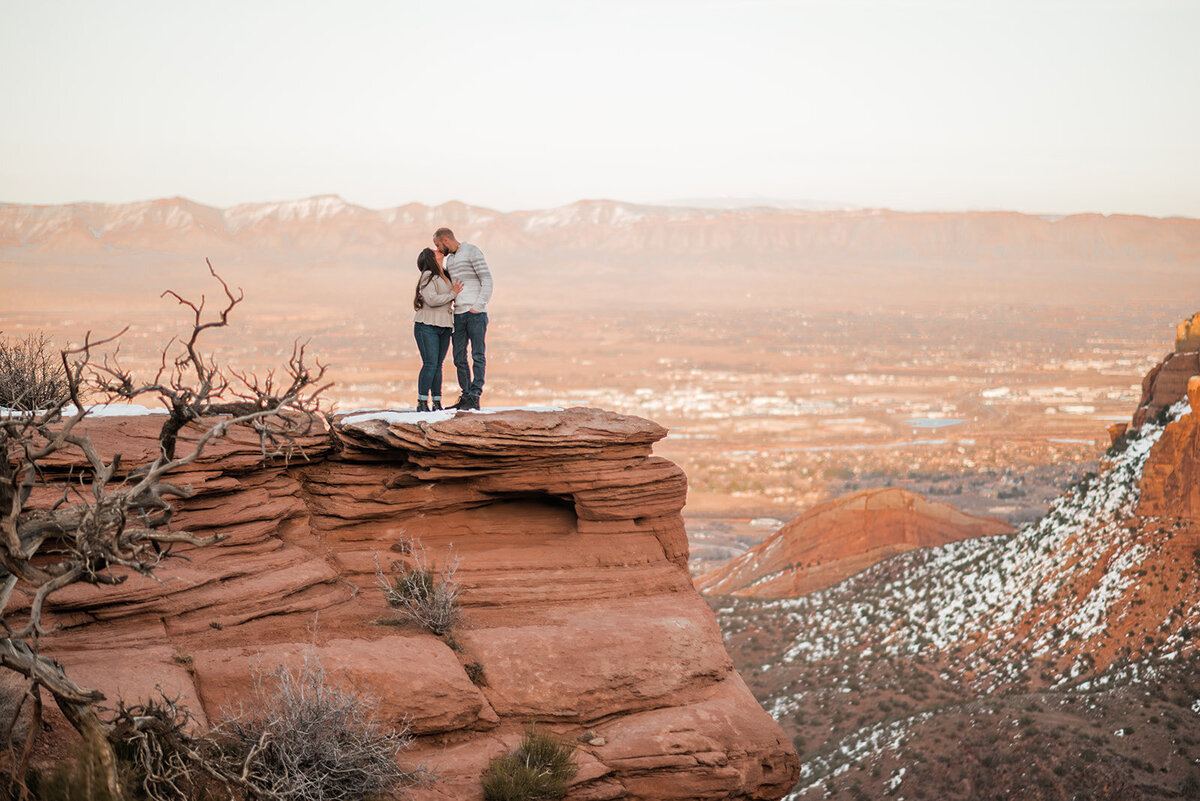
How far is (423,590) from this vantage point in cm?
1138

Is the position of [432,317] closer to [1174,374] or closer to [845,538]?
[1174,374]

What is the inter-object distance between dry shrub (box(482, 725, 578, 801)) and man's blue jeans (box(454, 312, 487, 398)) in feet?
15.0

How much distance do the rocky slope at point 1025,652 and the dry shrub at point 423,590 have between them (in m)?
14.6

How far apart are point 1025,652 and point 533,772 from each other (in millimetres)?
24481

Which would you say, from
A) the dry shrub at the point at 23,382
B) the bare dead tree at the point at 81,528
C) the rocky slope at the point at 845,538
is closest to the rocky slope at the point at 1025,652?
the rocky slope at the point at 845,538

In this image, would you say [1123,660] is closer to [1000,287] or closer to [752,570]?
[752,570]

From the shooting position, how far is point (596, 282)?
15800cm

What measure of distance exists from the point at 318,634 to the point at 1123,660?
22.9 metres

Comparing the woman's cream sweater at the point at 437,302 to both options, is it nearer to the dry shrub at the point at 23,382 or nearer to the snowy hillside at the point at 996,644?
the dry shrub at the point at 23,382

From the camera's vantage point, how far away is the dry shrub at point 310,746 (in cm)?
890

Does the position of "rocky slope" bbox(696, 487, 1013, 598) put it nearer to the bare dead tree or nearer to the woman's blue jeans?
the woman's blue jeans

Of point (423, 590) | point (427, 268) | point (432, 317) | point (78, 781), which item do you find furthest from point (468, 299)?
point (78, 781)

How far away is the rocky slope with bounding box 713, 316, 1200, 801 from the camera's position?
21.6 m

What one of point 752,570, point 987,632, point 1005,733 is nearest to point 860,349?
point 752,570
